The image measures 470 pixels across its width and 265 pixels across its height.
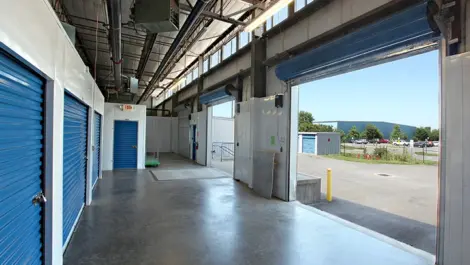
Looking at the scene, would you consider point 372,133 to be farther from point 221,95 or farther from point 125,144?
point 125,144

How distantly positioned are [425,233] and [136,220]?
5.07 meters

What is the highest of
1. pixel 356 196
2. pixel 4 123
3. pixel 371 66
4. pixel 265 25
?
pixel 265 25

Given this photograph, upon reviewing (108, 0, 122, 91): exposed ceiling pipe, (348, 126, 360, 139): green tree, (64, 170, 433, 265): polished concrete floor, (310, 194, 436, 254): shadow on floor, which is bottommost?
(310, 194, 436, 254): shadow on floor

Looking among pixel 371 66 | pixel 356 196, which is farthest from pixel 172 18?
pixel 356 196

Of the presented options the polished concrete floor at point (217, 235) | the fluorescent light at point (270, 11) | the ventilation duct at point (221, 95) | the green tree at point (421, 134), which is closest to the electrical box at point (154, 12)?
the fluorescent light at point (270, 11)

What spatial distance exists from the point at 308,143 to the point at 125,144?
1714 cm

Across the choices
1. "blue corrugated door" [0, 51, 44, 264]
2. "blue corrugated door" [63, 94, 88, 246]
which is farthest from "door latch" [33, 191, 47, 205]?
"blue corrugated door" [63, 94, 88, 246]

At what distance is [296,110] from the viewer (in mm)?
5707

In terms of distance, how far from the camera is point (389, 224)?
15.9ft

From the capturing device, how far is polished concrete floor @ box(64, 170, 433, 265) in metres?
3.03

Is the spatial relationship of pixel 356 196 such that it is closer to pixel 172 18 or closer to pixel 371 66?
pixel 371 66

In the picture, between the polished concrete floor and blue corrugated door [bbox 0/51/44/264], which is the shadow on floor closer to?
the polished concrete floor

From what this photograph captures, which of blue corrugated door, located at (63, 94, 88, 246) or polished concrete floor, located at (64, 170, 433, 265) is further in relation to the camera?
blue corrugated door, located at (63, 94, 88, 246)

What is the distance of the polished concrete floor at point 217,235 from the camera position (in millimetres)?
3031
